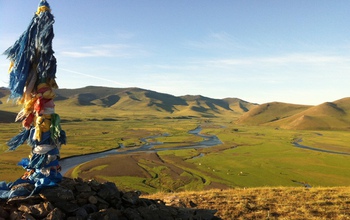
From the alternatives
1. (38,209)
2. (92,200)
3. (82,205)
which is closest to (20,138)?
(38,209)

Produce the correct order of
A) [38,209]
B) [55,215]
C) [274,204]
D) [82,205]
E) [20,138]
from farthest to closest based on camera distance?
Answer: [274,204]
[20,138]
[82,205]
[38,209]
[55,215]

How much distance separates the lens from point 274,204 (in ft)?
52.5

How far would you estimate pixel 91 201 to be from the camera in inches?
406

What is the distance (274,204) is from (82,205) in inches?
470

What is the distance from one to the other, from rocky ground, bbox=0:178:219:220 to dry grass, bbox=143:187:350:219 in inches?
134

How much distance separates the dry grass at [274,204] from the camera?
46.5ft

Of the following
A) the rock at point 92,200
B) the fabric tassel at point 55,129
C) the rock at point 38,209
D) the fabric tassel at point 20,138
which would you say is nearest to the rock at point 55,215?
the rock at point 38,209

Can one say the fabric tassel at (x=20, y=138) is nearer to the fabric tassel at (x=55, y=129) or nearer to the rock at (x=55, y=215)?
the fabric tassel at (x=55, y=129)

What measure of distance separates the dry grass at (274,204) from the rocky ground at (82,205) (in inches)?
134

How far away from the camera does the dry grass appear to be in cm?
1417

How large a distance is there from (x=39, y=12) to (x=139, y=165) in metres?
49.3

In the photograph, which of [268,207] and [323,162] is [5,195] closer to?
[268,207]

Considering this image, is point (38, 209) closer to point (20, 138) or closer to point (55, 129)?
point (55, 129)

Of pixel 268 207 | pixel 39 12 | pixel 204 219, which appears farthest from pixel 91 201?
pixel 268 207
